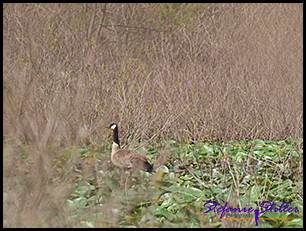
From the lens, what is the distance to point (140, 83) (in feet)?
21.2

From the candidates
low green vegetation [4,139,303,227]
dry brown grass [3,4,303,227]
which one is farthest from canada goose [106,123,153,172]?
dry brown grass [3,4,303,227]

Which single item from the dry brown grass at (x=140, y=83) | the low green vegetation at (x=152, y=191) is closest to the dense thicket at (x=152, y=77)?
the dry brown grass at (x=140, y=83)

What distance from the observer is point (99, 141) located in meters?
4.70

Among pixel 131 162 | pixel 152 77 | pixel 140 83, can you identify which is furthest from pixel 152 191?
pixel 152 77

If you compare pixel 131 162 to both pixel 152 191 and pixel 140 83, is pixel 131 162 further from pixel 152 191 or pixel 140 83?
pixel 140 83

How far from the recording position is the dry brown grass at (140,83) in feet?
10.6

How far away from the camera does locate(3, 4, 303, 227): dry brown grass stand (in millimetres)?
3244

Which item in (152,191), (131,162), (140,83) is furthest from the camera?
(140,83)

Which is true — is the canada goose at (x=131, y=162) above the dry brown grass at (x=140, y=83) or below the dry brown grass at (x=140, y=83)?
below

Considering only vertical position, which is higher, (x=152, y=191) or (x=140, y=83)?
(x=140, y=83)

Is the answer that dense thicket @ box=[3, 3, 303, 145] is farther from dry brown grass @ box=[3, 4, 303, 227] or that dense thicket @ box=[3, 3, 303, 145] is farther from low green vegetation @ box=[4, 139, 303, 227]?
low green vegetation @ box=[4, 139, 303, 227]

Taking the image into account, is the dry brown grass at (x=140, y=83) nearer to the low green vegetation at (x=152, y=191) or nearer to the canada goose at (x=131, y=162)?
the low green vegetation at (x=152, y=191)

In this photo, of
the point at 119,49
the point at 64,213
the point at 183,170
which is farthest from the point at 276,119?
the point at 119,49

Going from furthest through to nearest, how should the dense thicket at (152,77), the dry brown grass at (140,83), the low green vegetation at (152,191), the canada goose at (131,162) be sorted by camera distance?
the dense thicket at (152,77), the canada goose at (131,162), the dry brown grass at (140,83), the low green vegetation at (152,191)
